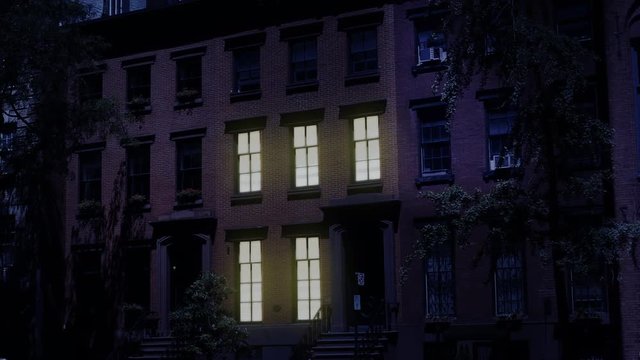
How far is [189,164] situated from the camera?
99.8 ft

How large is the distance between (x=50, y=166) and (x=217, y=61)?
6.14 m

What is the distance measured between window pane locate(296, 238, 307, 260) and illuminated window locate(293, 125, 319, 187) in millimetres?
1638

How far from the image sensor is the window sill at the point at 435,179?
2581 centimetres

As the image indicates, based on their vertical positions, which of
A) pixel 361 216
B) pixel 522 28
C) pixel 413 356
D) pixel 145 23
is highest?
pixel 145 23

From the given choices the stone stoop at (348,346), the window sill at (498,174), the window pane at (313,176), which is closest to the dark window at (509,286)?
the window sill at (498,174)

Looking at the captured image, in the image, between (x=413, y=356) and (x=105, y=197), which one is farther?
(x=105, y=197)

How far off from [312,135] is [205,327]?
6449mm

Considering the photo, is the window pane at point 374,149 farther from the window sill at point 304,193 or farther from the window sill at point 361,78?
the window sill at point 304,193

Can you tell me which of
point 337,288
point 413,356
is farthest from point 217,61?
point 413,356

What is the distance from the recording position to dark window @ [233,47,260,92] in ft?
97.0

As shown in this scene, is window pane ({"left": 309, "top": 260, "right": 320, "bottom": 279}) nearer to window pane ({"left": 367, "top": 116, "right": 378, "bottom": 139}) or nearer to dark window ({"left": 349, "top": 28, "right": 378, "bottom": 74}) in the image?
window pane ({"left": 367, "top": 116, "right": 378, "bottom": 139})

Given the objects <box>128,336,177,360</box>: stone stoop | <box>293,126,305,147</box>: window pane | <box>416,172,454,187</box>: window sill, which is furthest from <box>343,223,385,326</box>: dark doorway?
<box>128,336,177,360</box>: stone stoop

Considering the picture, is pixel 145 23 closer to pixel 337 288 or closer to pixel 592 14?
pixel 337 288

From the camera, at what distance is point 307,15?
28609 mm
